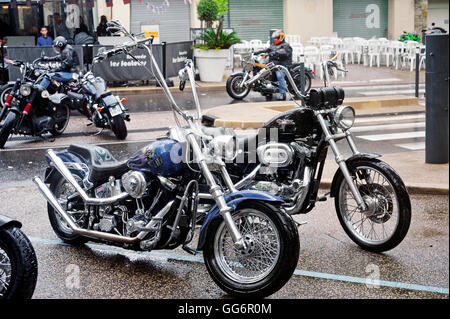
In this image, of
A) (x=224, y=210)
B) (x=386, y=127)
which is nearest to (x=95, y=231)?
(x=224, y=210)

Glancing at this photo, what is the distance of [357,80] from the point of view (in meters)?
21.9

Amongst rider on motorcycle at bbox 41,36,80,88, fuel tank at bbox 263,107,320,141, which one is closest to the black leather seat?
fuel tank at bbox 263,107,320,141

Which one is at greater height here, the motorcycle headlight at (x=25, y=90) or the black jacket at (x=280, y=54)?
the black jacket at (x=280, y=54)

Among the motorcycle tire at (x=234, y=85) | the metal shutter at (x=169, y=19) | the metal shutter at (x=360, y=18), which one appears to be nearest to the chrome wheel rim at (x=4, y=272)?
the motorcycle tire at (x=234, y=85)

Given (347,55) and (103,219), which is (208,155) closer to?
(103,219)

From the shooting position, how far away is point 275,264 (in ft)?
15.4

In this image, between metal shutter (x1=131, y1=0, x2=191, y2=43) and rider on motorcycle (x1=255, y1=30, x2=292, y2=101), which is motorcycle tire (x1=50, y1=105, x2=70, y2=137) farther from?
metal shutter (x1=131, y1=0, x2=191, y2=43)

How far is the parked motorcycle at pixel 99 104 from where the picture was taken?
39.9 ft

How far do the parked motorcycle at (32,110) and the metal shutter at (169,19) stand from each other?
1728 centimetres

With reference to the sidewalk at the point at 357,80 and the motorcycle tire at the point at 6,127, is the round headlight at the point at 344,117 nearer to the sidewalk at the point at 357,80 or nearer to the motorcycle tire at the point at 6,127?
the motorcycle tire at the point at 6,127
